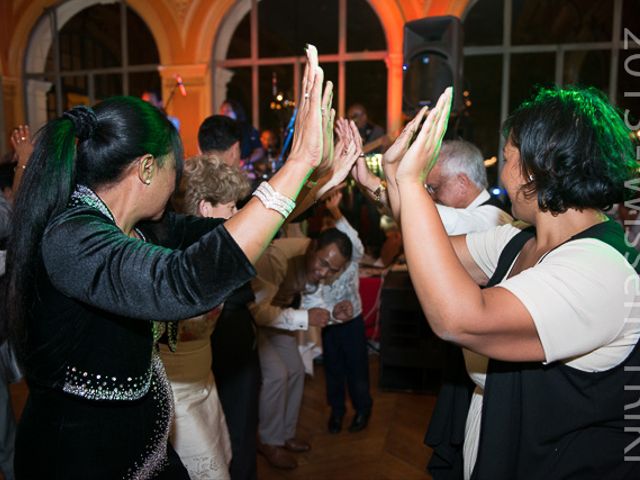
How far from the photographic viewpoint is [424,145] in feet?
3.33

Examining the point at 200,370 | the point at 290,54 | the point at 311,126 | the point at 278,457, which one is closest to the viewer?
the point at 311,126

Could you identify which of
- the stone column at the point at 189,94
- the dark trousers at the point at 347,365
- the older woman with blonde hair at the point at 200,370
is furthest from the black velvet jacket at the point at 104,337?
the stone column at the point at 189,94

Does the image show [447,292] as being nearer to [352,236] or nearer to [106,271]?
[106,271]

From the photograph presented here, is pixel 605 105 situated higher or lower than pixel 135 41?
lower

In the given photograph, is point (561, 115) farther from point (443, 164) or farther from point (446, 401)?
point (443, 164)

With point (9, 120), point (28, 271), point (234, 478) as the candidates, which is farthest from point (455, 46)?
point (9, 120)

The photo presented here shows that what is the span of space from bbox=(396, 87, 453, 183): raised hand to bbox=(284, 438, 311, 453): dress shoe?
243cm

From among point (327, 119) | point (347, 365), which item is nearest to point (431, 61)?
point (347, 365)

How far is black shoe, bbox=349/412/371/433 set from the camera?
3.33 metres

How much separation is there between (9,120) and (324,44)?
5.56m

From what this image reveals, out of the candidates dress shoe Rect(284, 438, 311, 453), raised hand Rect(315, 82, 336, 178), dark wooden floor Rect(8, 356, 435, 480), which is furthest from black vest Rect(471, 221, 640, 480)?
dress shoe Rect(284, 438, 311, 453)

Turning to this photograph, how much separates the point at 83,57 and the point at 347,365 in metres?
8.43

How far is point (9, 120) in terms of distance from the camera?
9188mm

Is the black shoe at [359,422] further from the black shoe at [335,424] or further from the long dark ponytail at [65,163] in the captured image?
the long dark ponytail at [65,163]
